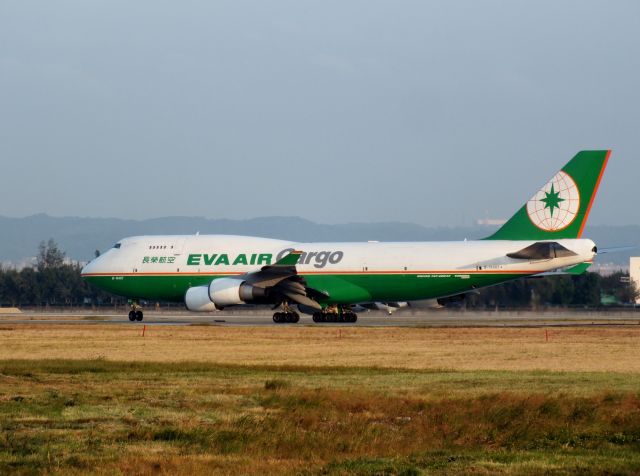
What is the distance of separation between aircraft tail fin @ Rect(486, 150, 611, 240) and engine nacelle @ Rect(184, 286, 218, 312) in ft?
48.8

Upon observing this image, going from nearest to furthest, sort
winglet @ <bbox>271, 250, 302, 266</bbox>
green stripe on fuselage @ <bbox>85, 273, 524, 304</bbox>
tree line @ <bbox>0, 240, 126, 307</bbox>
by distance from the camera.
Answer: green stripe on fuselage @ <bbox>85, 273, 524, 304</bbox> < winglet @ <bbox>271, 250, 302, 266</bbox> < tree line @ <bbox>0, 240, 126, 307</bbox>

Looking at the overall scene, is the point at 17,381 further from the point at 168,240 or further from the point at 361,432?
the point at 168,240

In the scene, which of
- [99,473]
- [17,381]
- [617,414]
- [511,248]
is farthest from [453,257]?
[99,473]

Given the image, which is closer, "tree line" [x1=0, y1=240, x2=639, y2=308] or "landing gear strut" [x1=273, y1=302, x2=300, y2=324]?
"landing gear strut" [x1=273, y1=302, x2=300, y2=324]

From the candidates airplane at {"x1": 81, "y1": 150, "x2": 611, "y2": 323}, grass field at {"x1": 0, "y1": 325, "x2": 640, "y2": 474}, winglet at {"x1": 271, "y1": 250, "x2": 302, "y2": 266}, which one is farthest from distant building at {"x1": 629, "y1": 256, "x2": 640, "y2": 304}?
grass field at {"x1": 0, "y1": 325, "x2": 640, "y2": 474}

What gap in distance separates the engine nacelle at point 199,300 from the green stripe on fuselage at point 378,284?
96.6 inches

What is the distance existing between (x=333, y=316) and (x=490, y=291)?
106ft

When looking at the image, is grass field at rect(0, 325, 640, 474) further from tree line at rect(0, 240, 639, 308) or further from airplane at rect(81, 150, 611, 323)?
tree line at rect(0, 240, 639, 308)

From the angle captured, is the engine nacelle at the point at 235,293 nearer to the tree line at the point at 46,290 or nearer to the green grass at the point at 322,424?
the green grass at the point at 322,424

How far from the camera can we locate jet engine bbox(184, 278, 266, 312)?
52.9m

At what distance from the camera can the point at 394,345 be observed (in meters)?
36.4

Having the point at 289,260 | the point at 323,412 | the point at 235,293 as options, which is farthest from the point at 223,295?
the point at 323,412

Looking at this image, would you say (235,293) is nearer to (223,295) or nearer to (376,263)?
(223,295)

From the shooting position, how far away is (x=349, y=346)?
1419 inches
